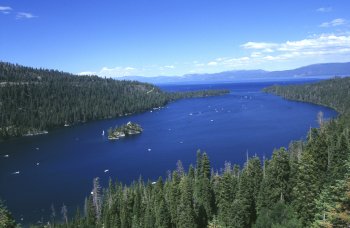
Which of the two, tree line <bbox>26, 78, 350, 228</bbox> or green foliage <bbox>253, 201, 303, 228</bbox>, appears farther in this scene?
tree line <bbox>26, 78, 350, 228</bbox>

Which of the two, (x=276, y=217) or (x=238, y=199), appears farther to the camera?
(x=238, y=199)

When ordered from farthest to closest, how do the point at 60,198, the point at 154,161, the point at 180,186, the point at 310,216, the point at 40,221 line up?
the point at 154,161, the point at 60,198, the point at 40,221, the point at 180,186, the point at 310,216

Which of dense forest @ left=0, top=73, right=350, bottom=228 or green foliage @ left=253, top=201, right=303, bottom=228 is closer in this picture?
green foliage @ left=253, top=201, right=303, bottom=228

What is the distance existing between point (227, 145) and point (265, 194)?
Result: 116700 millimetres

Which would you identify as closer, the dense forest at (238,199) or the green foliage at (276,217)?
the green foliage at (276,217)

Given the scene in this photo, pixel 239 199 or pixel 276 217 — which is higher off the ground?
pixel 276 217

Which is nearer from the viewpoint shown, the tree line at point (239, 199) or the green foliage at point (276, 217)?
the green foliage at point (276, 217)

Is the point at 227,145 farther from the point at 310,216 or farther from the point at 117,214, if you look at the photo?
the point at 310,216

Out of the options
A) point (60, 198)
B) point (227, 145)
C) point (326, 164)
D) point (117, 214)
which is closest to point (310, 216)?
point (326, 164)

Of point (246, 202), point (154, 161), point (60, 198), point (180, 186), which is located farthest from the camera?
point (154, 161)

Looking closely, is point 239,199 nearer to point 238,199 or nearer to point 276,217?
point 238,199

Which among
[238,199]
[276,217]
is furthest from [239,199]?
[276,217]

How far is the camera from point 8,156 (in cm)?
19638

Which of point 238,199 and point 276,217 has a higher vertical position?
point 276,217
